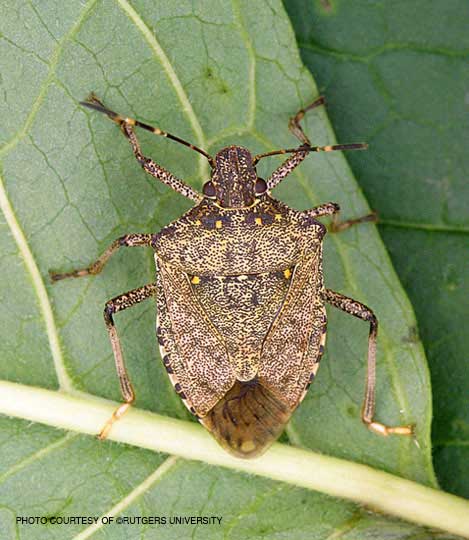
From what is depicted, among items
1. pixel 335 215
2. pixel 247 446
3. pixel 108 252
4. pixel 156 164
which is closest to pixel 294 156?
pixel 335 215

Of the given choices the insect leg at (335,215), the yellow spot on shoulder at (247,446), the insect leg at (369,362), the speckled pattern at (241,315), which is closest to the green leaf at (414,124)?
the insect leg at (335,215)

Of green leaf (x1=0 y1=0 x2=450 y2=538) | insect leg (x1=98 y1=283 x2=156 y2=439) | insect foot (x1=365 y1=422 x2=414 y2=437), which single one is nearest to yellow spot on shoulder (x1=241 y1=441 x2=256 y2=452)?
green leaf (x1=0 y1=0 x2=450 y2=538)

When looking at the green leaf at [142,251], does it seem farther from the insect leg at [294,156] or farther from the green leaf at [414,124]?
the green leaf at [414,124]

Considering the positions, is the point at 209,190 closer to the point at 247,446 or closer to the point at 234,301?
the point at 234,301

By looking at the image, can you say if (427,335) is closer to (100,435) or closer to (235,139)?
(235,139)

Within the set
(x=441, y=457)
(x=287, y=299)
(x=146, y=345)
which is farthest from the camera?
(x=441, y=457)

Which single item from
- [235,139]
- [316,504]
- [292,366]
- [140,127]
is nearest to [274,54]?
[235,139]

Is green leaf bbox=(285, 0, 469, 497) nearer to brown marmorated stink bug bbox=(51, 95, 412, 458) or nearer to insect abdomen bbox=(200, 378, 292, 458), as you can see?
brown marmorated stink bug bbox=(51, 95, 412, 458)
